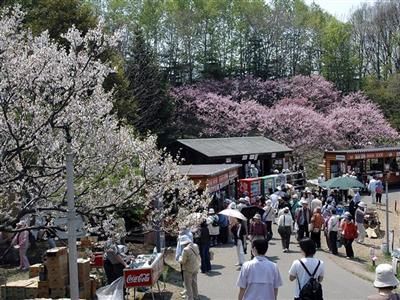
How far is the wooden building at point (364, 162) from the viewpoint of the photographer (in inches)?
1220

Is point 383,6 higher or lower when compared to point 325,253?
higher

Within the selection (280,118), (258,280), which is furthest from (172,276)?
(280,118)

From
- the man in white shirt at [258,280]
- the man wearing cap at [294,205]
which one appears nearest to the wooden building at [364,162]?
the man wearing cap at [294,205]

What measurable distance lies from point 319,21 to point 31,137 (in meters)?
62.3

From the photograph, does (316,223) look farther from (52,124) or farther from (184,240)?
(52,124)

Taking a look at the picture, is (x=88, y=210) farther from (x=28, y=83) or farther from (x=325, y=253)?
(x=325, y=253)

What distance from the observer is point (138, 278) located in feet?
35.1

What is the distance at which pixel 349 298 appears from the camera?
11.9m

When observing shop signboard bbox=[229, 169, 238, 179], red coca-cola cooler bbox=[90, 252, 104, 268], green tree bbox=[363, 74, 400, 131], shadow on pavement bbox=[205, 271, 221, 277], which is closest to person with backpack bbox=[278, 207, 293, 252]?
shadow on pavement bbox=[205, 271, 221, 277]

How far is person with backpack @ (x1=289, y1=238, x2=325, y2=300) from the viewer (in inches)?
268

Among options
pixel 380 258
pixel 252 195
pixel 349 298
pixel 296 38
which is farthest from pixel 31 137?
pixel 296 38

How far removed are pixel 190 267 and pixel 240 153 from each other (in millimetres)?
18038

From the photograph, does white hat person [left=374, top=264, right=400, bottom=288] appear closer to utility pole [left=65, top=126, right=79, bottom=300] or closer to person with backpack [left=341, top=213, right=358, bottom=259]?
utility pole [left=65, top=126, right=79, bottom=300]

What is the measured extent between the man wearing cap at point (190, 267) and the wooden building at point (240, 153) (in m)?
15.8
